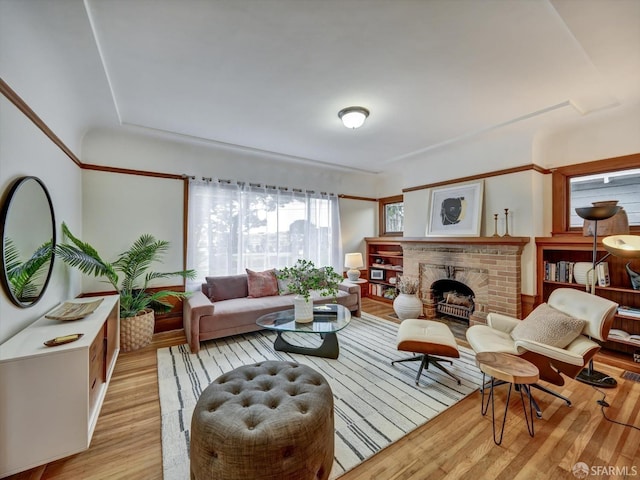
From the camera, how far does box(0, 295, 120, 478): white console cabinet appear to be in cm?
140

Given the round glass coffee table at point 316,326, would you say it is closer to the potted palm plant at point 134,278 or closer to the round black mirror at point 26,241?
the potted palm plant at point 134,278

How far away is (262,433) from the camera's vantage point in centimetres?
118

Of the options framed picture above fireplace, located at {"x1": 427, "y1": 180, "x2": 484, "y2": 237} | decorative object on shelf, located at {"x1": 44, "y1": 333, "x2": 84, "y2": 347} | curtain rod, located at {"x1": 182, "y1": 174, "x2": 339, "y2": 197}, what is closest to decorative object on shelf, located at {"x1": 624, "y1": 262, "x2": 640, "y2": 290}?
framed picture above fireplace, located at {"x1": 427, "y1": 180, "x2": 484, "y2": 237}

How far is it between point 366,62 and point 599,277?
333cm

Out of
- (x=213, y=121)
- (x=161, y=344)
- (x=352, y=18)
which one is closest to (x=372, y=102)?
(x=352, y=18)

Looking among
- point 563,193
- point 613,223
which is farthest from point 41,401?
point 563,193

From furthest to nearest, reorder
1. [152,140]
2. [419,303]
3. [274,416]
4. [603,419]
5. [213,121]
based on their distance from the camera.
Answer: [419,303] → [152,140] → [213,121] → [603,419] → [274,416]

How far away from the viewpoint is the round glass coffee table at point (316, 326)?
2748 mm

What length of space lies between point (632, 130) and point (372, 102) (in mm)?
2822

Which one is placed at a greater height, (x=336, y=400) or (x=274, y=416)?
(x=274, y=416)

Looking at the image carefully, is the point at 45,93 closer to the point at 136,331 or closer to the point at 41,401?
the point at 41,401

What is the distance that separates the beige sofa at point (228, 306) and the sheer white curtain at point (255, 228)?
317mm

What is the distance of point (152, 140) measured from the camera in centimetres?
363

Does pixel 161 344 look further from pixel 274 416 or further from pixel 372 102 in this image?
pixel 372 102
